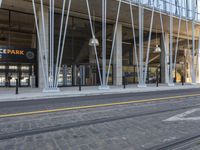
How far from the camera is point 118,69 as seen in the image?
29.4 m


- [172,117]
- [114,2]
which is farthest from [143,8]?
[172,117]

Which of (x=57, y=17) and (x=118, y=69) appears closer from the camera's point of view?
(x=57, y=17)

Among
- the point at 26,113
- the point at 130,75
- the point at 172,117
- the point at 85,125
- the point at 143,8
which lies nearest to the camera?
the point at 85,125

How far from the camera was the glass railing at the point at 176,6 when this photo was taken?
2712 centimetres

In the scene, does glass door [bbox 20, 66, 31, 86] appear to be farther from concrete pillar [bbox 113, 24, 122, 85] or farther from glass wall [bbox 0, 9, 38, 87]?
concrete pillar [bbox 113, 24, 122, 85]

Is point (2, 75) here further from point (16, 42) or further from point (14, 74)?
point (16, 42)

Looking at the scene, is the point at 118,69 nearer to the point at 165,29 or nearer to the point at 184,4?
the point at 165,29

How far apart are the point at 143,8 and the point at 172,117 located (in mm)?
18801

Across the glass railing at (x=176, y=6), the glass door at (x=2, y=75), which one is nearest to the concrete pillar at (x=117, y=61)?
the glass railing at (x=176, y=6)

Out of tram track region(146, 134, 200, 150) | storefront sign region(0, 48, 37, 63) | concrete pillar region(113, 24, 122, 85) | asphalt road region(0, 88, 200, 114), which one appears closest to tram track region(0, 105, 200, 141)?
tram track region(146, 134, 200, 150)

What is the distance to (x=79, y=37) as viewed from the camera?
27.7m

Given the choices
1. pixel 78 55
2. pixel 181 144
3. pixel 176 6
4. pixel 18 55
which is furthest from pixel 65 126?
pixel 176 6

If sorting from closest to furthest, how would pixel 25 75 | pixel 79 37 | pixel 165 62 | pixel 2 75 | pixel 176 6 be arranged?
pixel 2 75 → pixel 25 75 → pixel 79 37 → pixel 176 6 → pixel 165 62

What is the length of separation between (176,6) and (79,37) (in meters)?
11.6
